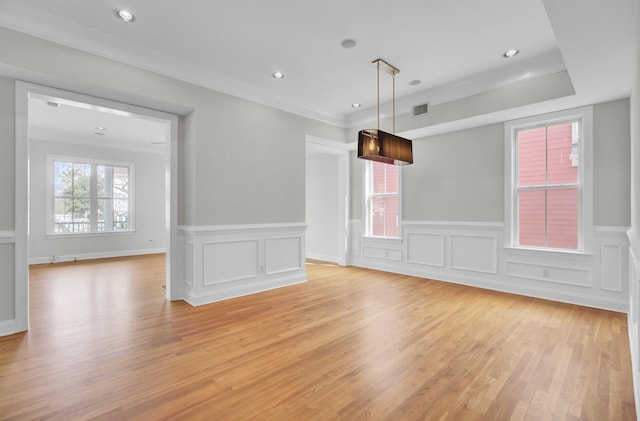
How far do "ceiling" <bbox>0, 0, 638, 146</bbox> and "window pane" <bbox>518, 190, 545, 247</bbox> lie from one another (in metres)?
1.35

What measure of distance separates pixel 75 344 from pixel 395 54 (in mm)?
4297

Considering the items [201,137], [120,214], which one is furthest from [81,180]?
[201,137]

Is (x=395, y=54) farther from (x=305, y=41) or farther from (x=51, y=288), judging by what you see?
(x=51, y=288)

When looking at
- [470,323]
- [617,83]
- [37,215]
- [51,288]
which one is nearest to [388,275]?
[470,323]

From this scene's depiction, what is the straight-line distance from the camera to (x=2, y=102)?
2883 millimetres

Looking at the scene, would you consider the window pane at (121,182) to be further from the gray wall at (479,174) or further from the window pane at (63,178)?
the gray wall at (479,174)

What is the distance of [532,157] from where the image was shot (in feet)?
14.4

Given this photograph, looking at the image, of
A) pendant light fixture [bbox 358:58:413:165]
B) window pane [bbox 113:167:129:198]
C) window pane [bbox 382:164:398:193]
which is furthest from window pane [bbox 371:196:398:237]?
window pane [bbox 113:167:129:198]

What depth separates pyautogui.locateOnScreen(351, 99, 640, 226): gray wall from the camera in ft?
12.0

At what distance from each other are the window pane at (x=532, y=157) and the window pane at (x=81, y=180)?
29.1ft

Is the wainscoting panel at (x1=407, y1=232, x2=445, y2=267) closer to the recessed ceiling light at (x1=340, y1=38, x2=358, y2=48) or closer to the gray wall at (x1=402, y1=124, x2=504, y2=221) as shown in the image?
the gray wall at (x1=402, y1=124, x2=504, y2=221)

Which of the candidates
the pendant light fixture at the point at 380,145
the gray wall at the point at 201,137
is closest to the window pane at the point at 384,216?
the gray wall at the point at 201,137

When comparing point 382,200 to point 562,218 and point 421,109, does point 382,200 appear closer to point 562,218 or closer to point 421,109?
point 421,109

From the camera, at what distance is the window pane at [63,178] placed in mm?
6971
